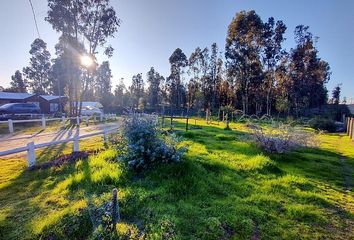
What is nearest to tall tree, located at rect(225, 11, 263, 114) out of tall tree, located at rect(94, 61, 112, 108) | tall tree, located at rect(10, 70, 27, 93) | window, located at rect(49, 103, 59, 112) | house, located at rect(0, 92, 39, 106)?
window, located at rect(49, 103, 59, 112)

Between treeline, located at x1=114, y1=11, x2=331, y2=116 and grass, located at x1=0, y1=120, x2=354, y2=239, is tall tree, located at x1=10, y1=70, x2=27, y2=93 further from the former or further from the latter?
grass, located at x1=0, y1=120, x2=354, y2=239

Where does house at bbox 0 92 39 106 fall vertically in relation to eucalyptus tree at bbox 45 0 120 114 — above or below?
below

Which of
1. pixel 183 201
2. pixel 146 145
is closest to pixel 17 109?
pixel 146 145

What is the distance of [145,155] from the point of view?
223 inches

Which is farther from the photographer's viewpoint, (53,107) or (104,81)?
(104,81)

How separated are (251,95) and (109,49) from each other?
94.1 feet

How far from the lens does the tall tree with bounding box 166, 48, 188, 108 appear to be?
51.0 meters

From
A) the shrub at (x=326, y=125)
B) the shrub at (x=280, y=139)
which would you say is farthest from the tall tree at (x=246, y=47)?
the shrub at (x=280, y=139)

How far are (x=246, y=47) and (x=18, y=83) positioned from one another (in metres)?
62.2

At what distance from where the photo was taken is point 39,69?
183ft

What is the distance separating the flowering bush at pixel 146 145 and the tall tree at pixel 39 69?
54051mm

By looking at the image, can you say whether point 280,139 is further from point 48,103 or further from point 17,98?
point 17,98

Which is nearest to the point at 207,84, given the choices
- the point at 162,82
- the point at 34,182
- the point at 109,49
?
the point at 162,82

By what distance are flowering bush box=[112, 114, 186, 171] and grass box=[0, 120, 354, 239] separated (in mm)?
254
